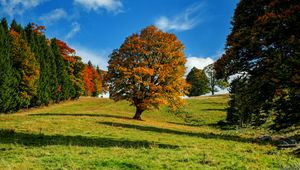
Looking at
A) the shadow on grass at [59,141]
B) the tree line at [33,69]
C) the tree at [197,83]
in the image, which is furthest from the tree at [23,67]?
the tree at [197,83]

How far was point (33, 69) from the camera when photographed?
72.1 meters

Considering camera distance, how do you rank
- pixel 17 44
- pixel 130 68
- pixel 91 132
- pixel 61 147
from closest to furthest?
pixel 61 147 < pixel 91 132 < pixel 130 68 < pixel 17 44

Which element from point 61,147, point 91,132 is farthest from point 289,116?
point 91,132

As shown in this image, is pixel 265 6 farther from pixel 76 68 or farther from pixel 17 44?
pixel 76 68

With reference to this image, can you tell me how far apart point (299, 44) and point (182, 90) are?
33.7 m

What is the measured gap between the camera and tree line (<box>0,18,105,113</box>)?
6462 centimetres

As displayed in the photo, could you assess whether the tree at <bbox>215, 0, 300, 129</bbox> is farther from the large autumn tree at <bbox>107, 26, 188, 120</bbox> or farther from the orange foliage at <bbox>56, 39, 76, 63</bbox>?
the orange foliage at <bbox>56, 39, 76, 63</bbox>

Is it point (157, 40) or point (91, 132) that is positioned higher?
point (157, 40)

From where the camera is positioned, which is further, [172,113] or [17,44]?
[172,113]

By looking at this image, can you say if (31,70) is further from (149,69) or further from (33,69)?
(149,69)

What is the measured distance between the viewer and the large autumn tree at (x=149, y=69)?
51.0 metres

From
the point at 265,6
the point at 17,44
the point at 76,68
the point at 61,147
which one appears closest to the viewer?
the point at 61,147

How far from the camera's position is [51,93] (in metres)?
85.5

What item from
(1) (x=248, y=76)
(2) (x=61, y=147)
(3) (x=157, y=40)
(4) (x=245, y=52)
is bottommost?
(2) (x=61, y=147)
